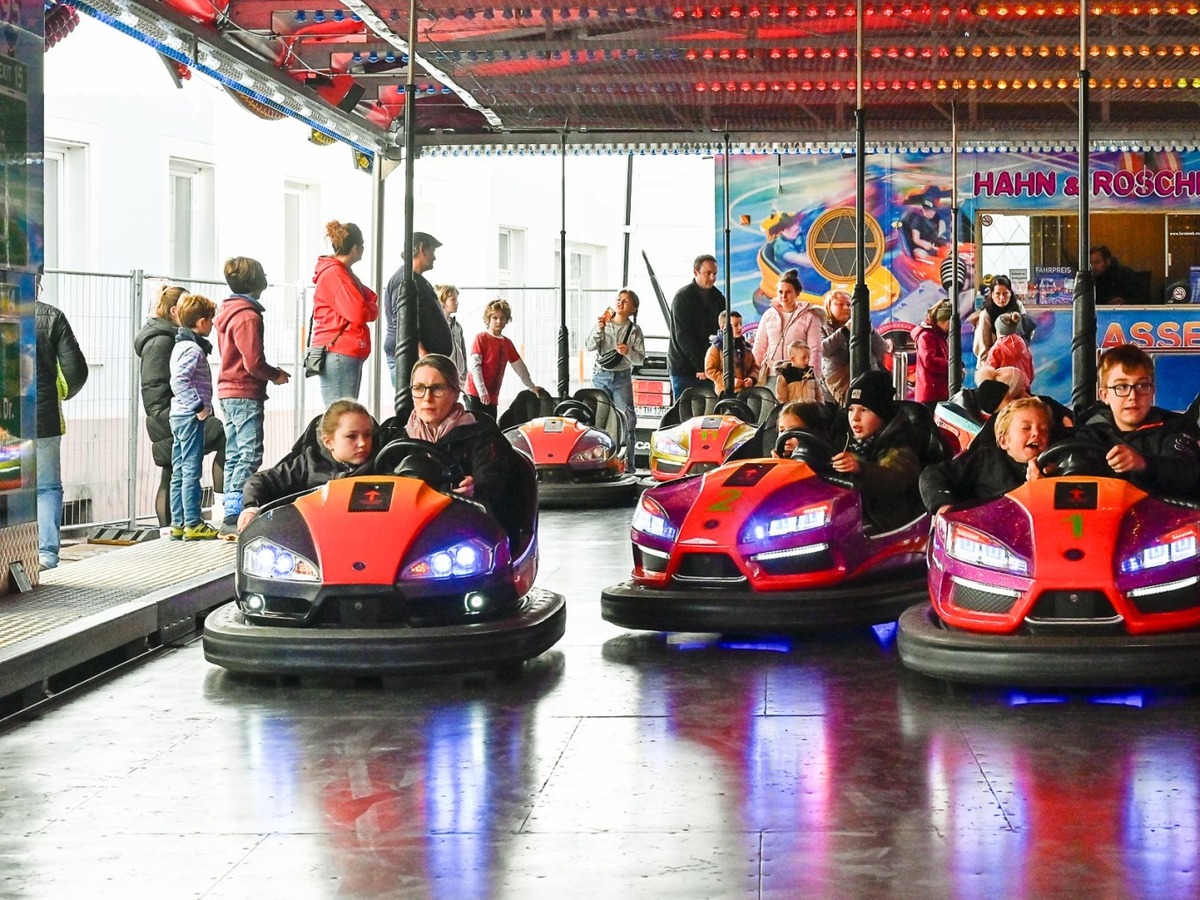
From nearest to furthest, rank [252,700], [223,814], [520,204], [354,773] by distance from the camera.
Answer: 1. [223,814]
2. [354,773]
3. [252,700]
4. [520,204]

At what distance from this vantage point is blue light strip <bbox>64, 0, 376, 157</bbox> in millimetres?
6246

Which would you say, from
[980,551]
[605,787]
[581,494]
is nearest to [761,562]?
[980,551]

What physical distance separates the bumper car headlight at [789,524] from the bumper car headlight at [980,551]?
723mm

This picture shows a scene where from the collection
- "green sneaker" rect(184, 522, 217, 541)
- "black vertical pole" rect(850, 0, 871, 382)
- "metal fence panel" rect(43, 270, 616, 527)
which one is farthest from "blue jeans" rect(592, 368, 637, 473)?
"black vertical pole" rect(850, 0, 871, 382)

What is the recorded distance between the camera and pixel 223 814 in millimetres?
3219

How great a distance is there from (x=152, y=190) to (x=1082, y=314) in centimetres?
863

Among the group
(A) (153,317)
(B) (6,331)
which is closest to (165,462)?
(A) (153,317)

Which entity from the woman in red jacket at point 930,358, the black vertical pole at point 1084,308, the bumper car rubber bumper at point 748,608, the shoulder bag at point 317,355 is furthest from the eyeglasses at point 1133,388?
the woman in red jacket at point 930,358

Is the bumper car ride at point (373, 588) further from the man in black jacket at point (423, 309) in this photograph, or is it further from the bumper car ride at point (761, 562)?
the man in black jacket at point (423, 309)

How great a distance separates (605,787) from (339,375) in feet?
13.5

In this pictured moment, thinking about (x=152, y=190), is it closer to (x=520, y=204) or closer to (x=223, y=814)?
(x=520, y=204)

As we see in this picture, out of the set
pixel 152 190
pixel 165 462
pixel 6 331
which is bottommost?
pixel 165 462

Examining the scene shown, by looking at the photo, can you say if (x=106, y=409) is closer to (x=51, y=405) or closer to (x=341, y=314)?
(x=341, y=314)

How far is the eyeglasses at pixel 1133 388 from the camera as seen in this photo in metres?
4.66
